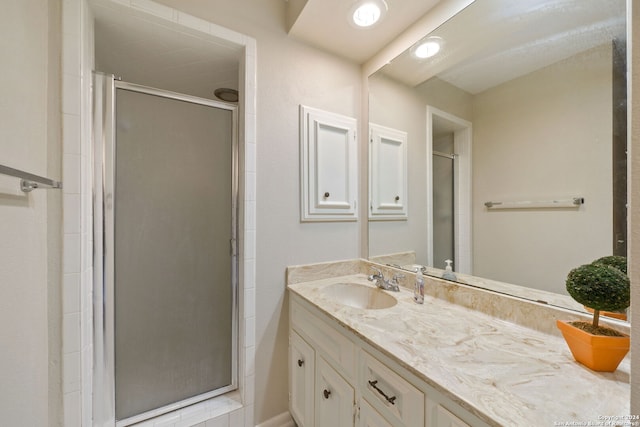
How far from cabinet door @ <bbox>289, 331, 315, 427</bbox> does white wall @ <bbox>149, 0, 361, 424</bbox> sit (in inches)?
3.1

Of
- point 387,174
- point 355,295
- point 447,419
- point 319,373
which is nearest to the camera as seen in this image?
point 447,419

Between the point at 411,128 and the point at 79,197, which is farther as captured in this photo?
the point at 411,128

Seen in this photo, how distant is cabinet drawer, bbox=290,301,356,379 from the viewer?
34.9 inches

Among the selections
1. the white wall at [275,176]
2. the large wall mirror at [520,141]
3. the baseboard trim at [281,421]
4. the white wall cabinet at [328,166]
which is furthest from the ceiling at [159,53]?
the baseboard trim at [281,421]

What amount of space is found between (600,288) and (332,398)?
94 cm

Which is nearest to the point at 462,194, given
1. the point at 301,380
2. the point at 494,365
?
the point at 494,365

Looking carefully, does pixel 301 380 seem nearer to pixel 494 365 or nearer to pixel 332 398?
pixel 332 398

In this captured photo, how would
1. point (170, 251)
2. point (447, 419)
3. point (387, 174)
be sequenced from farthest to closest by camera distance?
point (387, 174)
point (170, 251)
point (447, 419)

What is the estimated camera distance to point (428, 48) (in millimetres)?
1279

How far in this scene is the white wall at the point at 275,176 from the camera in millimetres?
1308

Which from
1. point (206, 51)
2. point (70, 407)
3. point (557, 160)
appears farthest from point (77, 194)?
point (557, 160)

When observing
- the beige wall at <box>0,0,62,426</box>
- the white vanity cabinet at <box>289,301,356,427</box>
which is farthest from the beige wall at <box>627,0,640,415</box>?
the beige wall at <box>0,0,62,426</box>

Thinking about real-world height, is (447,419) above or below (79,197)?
below

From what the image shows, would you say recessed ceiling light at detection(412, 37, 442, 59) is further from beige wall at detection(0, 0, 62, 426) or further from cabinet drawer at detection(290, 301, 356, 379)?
beige wall at detection(0, 0, 62, 426)
